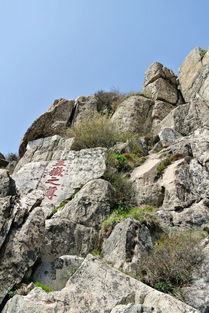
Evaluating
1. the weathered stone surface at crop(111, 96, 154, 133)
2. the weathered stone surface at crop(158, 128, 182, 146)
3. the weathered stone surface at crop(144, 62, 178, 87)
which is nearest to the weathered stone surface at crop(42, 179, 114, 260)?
the weathered stone surface at crop(158, 128, 182, 146)

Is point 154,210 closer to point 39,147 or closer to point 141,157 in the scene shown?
point 141,157

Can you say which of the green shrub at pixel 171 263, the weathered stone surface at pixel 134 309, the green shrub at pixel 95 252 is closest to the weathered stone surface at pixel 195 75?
the green shrub at pixel 95 252

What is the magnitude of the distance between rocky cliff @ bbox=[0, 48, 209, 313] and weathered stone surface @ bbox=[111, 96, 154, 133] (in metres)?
0.07

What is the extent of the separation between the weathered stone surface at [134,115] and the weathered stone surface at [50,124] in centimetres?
220

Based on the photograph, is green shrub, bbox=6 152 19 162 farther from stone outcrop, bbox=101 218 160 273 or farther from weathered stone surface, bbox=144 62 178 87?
stone outcrop, bbox=101 218 160 273

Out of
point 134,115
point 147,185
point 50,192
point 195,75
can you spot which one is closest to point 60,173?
point 50,192

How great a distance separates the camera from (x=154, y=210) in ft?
29.7

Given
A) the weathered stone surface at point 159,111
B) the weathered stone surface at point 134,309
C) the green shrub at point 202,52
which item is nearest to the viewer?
the weathered stone surface at point 134,309

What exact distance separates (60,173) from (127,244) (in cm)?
467

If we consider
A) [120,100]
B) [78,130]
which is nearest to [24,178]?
[78,130]

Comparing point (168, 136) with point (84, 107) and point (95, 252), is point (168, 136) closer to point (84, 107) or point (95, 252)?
point (95, 252)

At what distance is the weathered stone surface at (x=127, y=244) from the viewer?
717cm

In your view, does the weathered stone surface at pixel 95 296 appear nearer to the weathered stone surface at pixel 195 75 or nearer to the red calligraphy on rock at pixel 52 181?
the red calligraphy on rock at pixel 52 181

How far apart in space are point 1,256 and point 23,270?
50 cm
